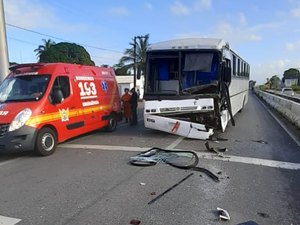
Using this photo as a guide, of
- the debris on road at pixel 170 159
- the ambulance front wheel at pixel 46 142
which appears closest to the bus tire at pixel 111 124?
the ambulance front wheel at pixel 46 142

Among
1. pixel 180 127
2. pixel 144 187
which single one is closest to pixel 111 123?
pixel 180 127

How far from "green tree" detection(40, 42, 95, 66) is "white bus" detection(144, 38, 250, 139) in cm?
5533

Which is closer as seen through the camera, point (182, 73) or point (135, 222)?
point (135, 222)

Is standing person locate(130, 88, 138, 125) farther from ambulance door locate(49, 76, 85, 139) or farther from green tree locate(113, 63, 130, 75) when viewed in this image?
green tree locate(113, 63, 130, 75)

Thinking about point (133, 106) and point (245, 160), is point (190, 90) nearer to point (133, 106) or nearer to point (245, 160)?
point (245, 160)

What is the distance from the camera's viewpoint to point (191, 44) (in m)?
10.8

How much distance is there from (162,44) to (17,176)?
6731mm

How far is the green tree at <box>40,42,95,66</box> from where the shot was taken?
211 feet

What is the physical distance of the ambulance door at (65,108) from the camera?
8.91m

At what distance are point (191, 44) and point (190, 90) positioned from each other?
1.54 meters

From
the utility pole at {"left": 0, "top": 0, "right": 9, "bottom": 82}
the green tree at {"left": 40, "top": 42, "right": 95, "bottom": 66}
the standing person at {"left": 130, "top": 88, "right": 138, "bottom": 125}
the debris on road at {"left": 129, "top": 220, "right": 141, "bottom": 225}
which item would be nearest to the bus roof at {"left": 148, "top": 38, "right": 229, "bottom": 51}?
the standing person at {"left": 130, "top": 88, "right": 138, "bottom": 125}

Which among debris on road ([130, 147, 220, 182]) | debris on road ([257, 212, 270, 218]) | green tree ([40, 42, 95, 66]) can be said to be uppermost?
green tree ([40, 42, 95, 66])

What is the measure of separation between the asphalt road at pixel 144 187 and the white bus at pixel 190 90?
125 cm

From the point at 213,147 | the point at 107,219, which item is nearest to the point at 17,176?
the point at 107,219
